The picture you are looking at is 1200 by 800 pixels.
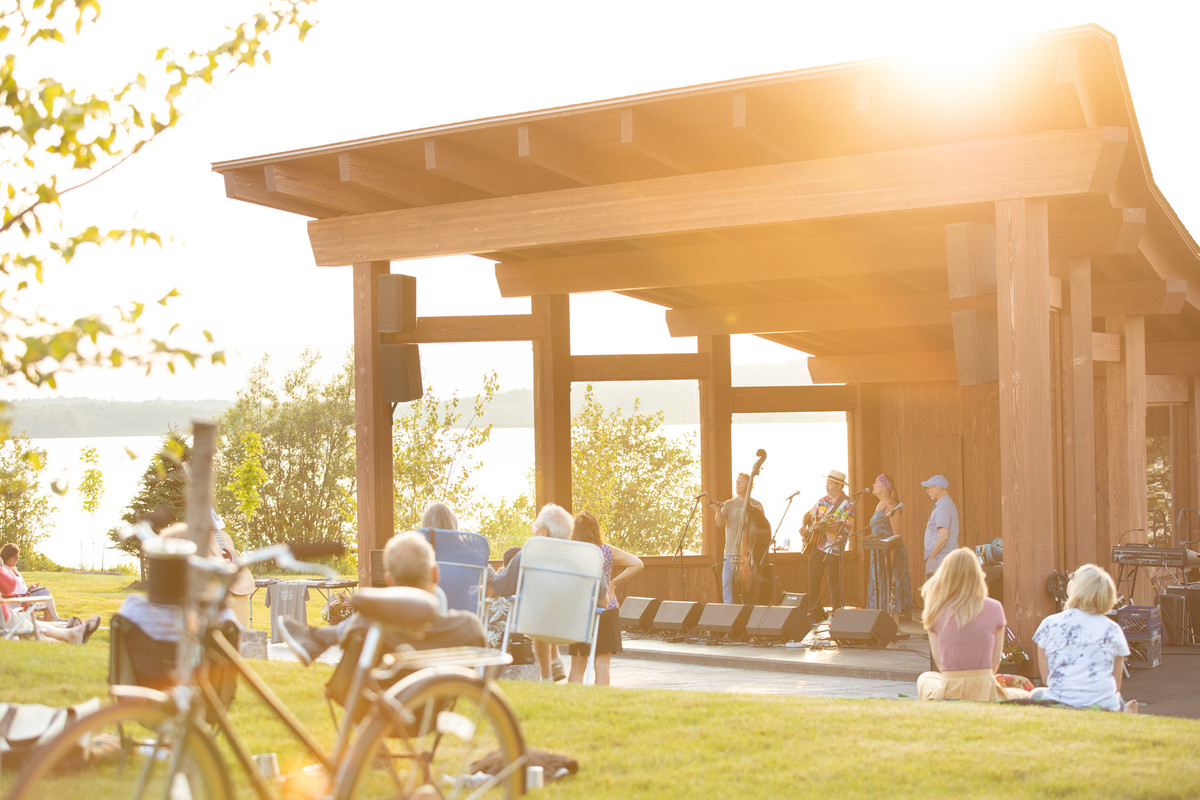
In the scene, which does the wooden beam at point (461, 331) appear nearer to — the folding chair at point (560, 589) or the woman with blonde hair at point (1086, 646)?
the folding chair at point (560, 589)

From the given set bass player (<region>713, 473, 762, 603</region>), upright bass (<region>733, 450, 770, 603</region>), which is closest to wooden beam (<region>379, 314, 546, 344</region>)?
bass player (<region>713, 473, 762, 603</region>)

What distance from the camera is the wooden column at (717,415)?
1503 cm

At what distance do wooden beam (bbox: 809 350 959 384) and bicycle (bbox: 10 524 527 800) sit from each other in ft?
42.9

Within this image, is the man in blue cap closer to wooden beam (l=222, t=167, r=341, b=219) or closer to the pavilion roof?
the pavilion roof

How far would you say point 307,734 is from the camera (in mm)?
3342

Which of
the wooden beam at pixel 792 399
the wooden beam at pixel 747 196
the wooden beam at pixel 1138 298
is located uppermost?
the wooden beam at pixel 747 196

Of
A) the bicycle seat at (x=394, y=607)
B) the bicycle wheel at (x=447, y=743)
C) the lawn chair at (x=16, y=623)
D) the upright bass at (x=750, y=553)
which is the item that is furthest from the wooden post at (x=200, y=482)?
the upright bass at (x=750, y=553)

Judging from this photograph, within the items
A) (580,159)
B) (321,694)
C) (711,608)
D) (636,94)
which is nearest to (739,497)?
(711,608)

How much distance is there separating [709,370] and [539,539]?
27.0ft

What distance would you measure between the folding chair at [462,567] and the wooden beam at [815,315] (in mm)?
7486

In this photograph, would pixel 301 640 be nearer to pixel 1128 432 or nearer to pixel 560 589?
pixel 560 589

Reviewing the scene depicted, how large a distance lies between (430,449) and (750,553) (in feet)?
36.3

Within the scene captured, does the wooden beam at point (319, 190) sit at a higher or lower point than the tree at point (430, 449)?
higher

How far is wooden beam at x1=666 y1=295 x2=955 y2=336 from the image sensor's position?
1354 centimetres
